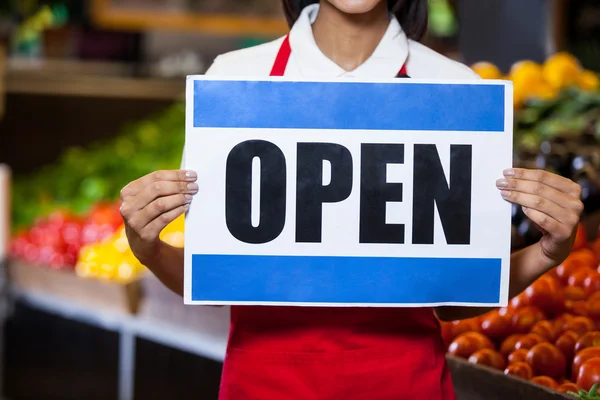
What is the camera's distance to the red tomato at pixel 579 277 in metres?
2.33

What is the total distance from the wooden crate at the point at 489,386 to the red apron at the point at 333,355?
0.82 feet

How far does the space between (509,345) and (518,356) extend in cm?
10

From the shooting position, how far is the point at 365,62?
Result: 5.22 ft

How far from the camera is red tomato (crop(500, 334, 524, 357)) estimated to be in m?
2.06

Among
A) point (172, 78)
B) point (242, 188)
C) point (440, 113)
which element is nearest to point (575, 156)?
point (440, 113)

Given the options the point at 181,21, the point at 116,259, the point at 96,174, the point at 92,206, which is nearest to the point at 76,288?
the point at 116,259

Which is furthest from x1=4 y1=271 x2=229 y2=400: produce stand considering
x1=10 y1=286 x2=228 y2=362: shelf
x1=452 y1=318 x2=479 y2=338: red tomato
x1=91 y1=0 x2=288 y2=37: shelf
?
x1=91 y1=0 x2=288 y2=37: shelf

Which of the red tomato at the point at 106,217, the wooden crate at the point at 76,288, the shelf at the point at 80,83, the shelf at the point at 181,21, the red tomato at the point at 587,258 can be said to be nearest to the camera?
the red tomato at the point at 587,258

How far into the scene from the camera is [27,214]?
4480mm

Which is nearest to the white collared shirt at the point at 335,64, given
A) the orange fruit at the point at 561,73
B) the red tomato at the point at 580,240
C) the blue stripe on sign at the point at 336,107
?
the blue stripe on sign at the point at 336,107

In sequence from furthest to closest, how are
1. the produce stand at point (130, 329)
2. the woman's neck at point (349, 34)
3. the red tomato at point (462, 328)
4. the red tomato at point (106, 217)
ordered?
the red tomato at point (106, 217)
the produce stand at point (130, 329)
the red tomato at point (462, 328)
the woman's neck at point (349, 34)

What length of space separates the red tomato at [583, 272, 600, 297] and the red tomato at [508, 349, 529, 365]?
41 centimetres

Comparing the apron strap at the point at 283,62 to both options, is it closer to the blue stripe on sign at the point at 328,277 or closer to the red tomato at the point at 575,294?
the blue stripe on sign at the point at 328,277

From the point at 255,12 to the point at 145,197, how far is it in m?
6.15
